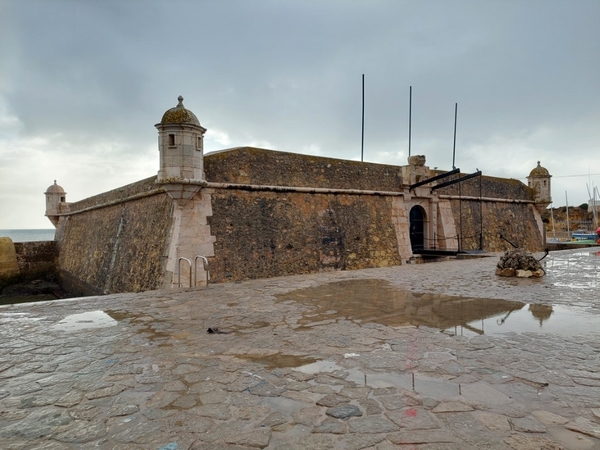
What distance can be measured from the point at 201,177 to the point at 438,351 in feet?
23.5

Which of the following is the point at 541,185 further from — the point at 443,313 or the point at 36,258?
the point at 36,258

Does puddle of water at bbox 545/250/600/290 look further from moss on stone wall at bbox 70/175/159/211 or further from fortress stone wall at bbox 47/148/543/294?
moss on stone wall at bbox 70/175/159/211

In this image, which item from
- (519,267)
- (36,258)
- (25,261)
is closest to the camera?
(519,267)

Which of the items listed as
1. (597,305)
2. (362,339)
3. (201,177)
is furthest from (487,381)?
(201,177)

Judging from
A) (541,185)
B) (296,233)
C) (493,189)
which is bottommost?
(296,233)

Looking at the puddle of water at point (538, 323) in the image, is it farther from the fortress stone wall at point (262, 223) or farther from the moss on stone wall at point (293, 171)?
the moss on stone wall at point (293, 171)

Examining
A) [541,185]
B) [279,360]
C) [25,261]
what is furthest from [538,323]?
[25,261]

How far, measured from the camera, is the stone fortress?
9117 millimetres

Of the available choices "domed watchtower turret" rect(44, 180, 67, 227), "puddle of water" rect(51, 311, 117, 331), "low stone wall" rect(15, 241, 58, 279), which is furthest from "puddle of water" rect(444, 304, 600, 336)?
"domed watchtower turret" rect(44, 180, 67, 227)

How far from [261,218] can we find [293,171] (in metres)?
1.91

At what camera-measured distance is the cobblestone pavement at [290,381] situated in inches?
81.1

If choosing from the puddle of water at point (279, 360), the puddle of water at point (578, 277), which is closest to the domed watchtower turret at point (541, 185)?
the puddle of water at point (578, 277)

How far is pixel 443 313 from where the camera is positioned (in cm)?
481

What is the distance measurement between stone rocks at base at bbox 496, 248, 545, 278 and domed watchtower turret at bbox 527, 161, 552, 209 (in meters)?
13.4
